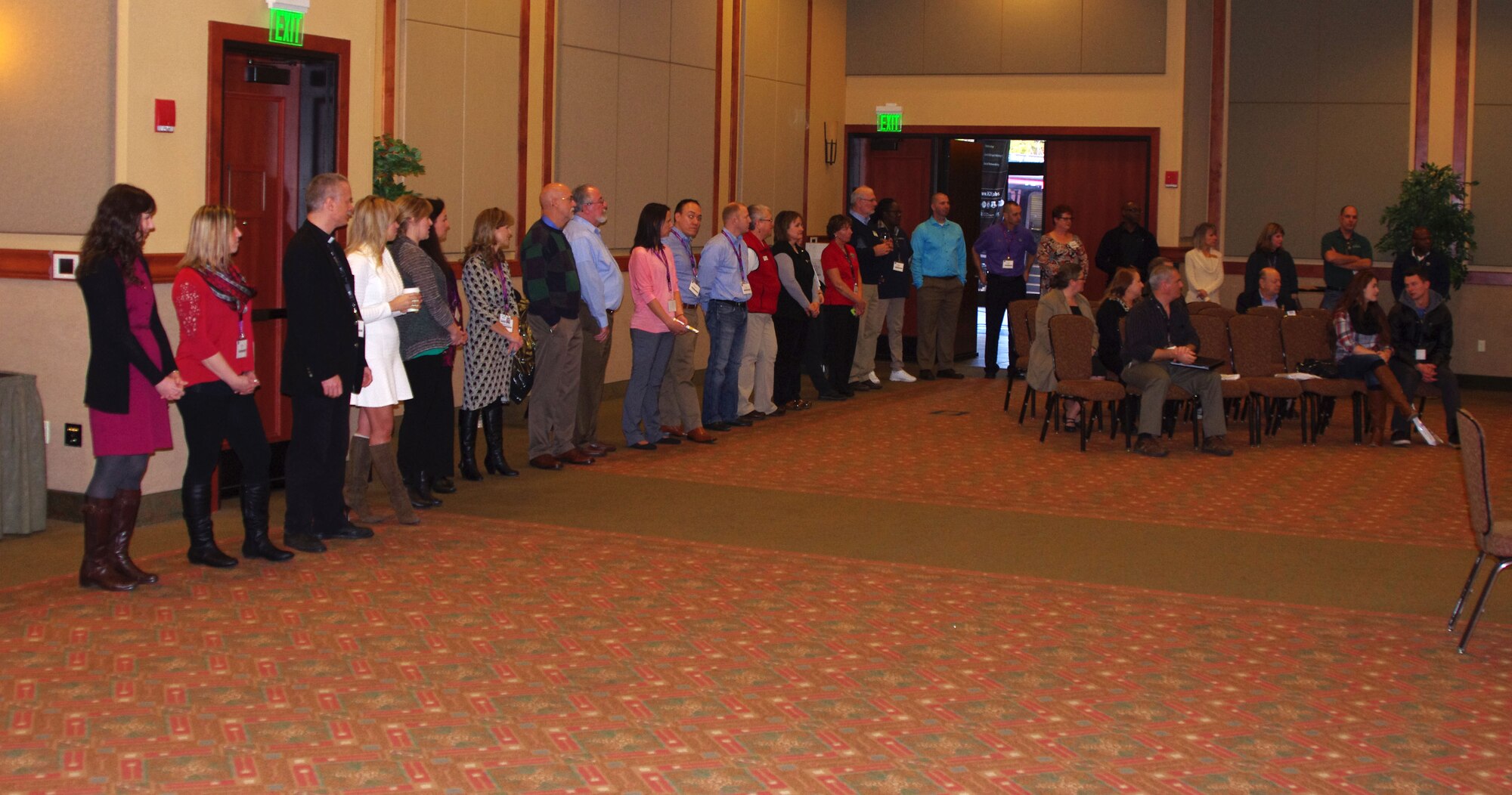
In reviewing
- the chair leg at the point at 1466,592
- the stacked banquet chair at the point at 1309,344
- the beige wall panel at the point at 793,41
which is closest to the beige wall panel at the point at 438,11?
the beige wall panel at the point at 793,41

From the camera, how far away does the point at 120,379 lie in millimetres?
5609

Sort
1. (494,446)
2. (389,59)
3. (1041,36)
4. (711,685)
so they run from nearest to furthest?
(711,685) → (494,446) → (389,59) → (1041,36)

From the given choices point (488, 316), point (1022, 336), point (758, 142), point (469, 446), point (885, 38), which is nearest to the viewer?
point (488, 316)

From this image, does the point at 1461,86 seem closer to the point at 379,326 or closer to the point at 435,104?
the point at 435,104

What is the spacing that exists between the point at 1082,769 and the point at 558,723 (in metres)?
1.49

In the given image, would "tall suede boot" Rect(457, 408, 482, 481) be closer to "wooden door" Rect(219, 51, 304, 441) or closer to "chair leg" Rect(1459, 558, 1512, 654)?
"wooden door" Rect(219, 51, 304, 441)

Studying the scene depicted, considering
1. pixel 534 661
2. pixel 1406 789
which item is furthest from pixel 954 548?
pixel 1406 789

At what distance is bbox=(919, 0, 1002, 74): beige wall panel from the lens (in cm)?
1584

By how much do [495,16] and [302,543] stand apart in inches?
206

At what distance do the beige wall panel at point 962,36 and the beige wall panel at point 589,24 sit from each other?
16.6 feet

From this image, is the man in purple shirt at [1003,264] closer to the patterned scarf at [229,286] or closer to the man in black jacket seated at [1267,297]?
the man in black jacket seated at [1267,297]

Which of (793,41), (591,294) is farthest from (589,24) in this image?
(793,41)

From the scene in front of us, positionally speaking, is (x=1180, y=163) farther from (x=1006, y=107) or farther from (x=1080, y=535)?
(x=1080, y=535)

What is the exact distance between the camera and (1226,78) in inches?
611
